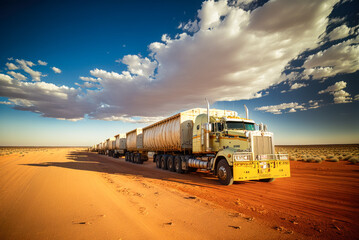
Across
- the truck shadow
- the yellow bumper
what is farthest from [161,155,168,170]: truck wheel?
the yellow bumper

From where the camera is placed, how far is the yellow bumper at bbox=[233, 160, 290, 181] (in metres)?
7.71

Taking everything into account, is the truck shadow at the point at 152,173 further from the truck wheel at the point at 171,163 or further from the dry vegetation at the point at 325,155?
the dry vegetation at the point at 325,155

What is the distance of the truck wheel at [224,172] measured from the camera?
8.20 meters

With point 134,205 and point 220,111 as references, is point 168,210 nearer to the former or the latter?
point 134,205

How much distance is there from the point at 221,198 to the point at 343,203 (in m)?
3.60

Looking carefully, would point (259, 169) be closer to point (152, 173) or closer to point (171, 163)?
point (152, 173)

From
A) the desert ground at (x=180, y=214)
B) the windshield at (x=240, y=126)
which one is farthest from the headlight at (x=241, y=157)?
the windshield at (x=240, y=126)

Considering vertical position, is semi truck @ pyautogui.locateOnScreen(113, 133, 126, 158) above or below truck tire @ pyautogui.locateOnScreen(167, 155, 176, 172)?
above

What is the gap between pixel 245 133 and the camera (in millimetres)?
8617

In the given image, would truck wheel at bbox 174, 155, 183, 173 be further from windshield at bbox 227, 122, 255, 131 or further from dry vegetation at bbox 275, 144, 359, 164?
dry vegetation at bbox 275, 144, 359, 164

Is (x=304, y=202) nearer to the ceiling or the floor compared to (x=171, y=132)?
nearer to the floor

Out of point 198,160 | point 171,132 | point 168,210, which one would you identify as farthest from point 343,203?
point 171,132

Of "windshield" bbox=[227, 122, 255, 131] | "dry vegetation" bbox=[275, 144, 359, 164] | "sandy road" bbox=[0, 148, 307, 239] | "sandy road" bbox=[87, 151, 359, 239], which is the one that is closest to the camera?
"sandy road" bbox=[0, 148, 307, 239]

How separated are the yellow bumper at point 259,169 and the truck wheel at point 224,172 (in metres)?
0.55
